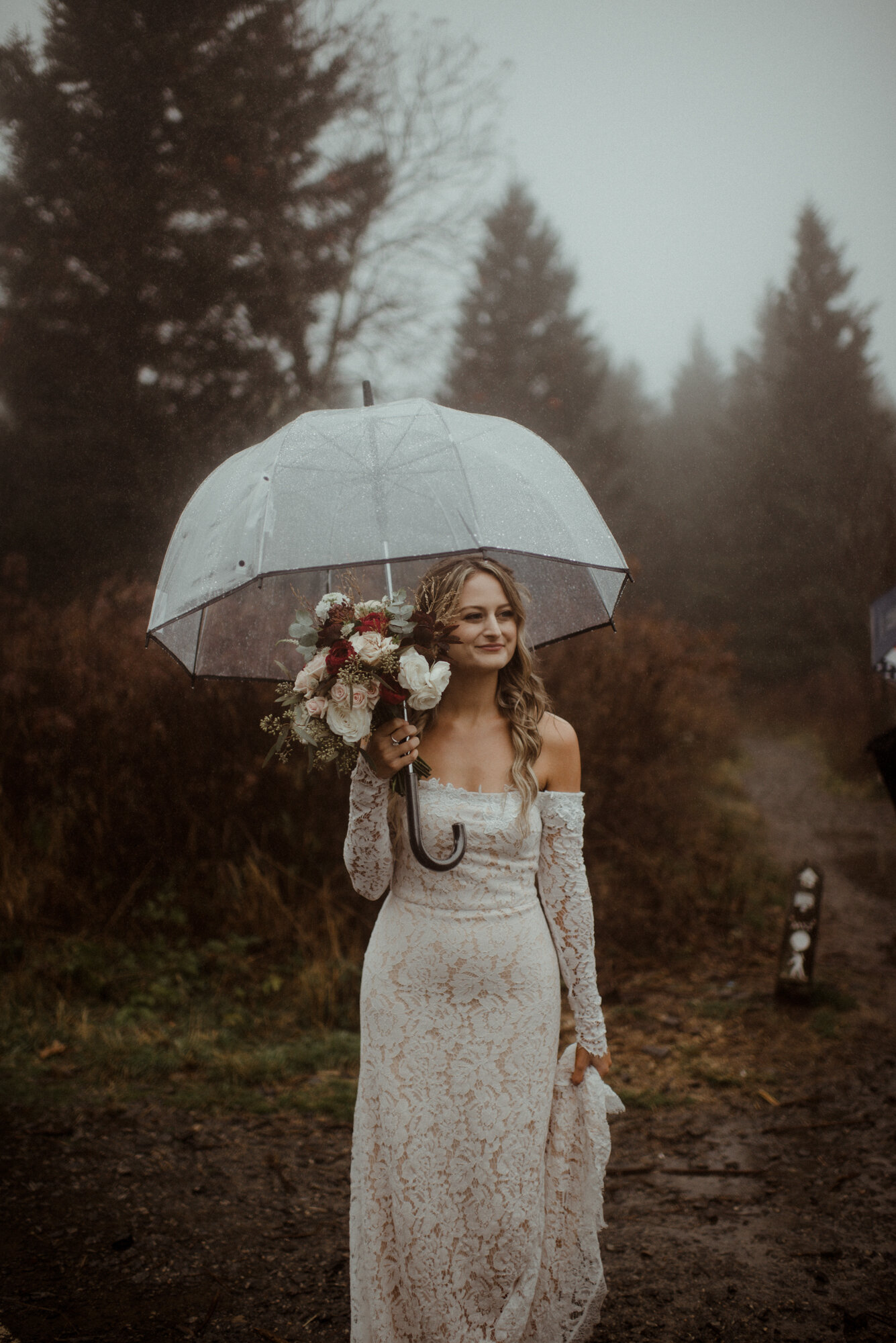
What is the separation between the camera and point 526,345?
1098 cm

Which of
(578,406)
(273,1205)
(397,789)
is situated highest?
(578,406)

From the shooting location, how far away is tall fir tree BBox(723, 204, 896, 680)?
13.7 meters

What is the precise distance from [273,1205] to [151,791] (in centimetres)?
270

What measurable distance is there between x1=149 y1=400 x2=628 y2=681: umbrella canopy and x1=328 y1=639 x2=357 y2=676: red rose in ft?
0.67

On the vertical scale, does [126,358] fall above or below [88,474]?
above

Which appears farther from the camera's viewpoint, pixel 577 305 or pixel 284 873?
pixel 577 305

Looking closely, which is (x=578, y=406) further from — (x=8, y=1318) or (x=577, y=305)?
(x=8, y=1318)

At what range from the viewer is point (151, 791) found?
5.22 meters

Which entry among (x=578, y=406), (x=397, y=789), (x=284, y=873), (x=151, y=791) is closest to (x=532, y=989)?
(x=397, y=789)

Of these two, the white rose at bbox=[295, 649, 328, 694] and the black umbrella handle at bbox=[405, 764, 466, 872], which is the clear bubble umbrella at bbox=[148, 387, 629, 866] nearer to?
the black umbrella handle at bbox=[405, 764, 466, 872]

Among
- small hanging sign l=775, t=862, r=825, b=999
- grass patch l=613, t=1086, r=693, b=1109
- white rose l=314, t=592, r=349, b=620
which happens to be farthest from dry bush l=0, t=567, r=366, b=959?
white rose l=314, t=592, r=349, b=620

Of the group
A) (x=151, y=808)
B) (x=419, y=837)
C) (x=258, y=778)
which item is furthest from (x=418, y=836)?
(x=151, y=808)

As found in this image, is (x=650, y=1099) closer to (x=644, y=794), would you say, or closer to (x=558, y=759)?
(x=558, y=759)

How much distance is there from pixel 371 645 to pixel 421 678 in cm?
12
